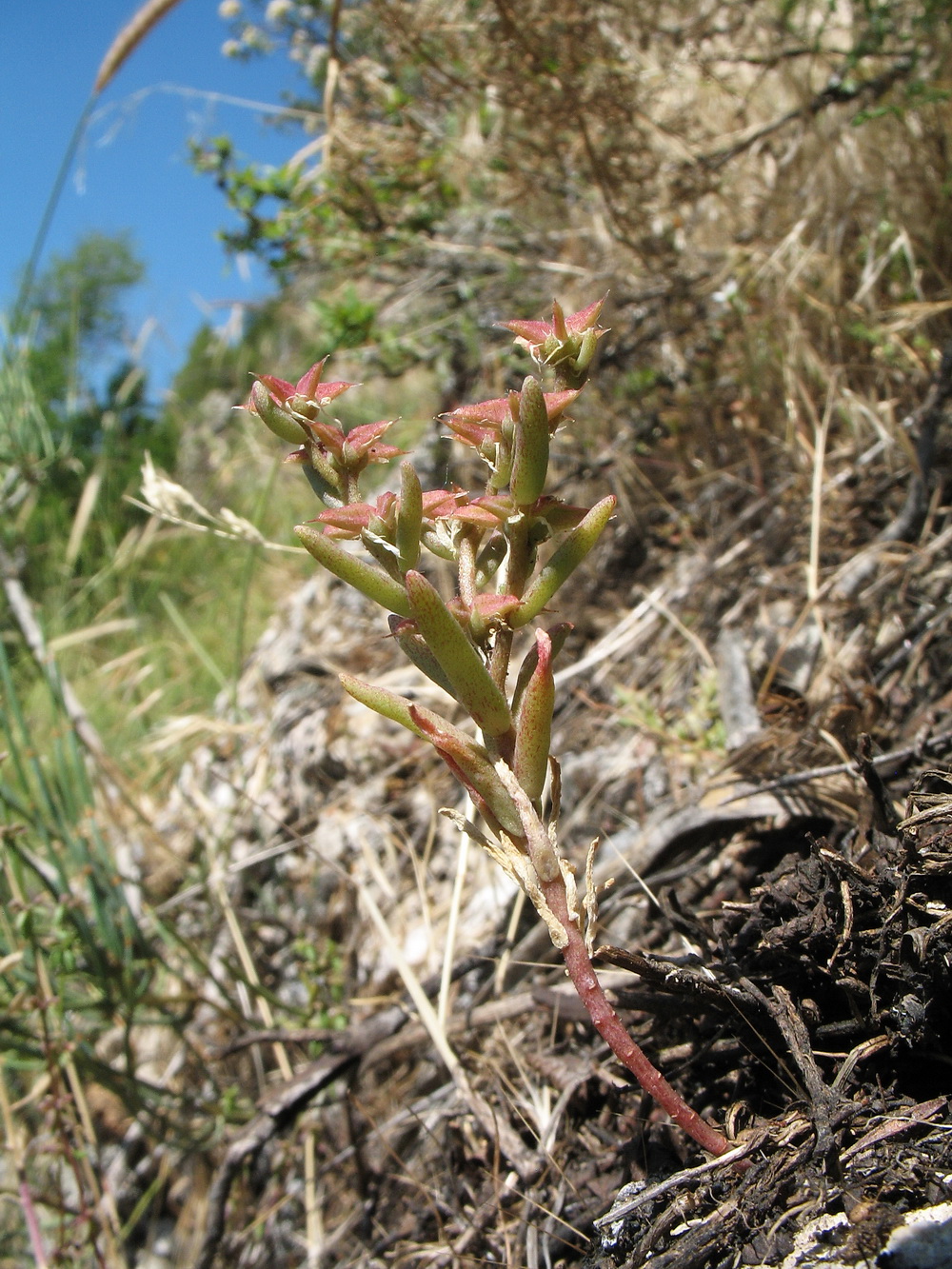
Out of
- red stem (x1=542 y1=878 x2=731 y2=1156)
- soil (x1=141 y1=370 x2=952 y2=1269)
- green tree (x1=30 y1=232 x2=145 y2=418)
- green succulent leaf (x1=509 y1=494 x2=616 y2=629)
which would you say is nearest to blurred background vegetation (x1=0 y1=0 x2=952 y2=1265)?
soil (x1=141 y1=370 x2=952 y2=1269)

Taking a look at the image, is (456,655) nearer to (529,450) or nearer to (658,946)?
(529,450)

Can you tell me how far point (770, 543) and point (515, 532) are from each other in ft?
4.22

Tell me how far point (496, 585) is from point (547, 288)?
75.1 inches

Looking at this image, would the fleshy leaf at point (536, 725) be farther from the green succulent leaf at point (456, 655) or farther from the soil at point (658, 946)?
the soil at point (658, 946)

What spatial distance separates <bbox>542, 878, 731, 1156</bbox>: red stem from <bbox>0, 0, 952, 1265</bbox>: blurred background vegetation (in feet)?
3.14

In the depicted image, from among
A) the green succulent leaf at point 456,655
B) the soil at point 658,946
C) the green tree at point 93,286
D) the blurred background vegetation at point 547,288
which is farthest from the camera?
the green tree at point 93,286

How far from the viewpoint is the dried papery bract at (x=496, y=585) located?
65cm

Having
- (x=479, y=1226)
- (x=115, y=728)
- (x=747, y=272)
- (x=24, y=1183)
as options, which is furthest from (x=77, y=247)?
(x=479, y=1226)

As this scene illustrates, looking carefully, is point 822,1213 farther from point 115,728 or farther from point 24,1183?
point 115,728

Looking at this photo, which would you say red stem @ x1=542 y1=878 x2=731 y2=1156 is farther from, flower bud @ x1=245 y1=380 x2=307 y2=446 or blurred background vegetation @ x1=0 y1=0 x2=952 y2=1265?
blurred background vegetation @ x1=0 y1=0 x2=952 y2=1265

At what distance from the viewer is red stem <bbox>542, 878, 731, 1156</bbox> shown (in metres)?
0.66

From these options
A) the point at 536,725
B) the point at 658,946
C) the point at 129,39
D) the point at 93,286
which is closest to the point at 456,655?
the point at 536,725

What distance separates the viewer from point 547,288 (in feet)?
7.88

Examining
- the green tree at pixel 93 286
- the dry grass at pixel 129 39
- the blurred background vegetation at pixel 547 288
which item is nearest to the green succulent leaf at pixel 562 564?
the blurred background vegetation at pixel 547 288
